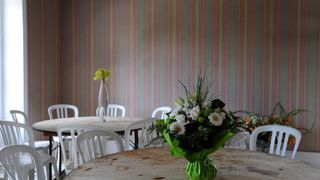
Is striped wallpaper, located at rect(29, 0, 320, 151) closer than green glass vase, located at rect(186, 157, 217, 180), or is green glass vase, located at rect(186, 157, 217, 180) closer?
green glass vase, located at rect(186, 157, 217, 180)

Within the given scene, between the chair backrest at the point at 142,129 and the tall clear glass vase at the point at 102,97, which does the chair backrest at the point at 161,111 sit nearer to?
the tall clear glass vase at the point at 102,97

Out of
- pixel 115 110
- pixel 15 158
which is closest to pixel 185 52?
pixel 115 110

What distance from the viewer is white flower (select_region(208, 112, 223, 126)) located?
4.77ft

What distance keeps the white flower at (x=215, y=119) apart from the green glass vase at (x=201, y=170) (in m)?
0.21

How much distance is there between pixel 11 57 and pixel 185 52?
7.31 feet

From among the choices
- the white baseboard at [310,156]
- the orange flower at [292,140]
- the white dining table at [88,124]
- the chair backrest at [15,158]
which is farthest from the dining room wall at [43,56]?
the white baseboard at [310,156]

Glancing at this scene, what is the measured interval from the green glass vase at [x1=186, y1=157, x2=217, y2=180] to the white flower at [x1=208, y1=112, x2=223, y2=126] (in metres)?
0.21

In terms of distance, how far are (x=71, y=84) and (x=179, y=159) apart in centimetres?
347

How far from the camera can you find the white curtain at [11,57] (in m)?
4.31

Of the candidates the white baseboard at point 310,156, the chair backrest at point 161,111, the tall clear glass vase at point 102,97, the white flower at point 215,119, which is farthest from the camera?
the chair backrest at point 161,111

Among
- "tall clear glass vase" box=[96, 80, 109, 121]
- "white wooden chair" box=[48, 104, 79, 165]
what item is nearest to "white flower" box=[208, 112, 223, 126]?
"tall clear glass vase" box=[96, 80, 109, 121]

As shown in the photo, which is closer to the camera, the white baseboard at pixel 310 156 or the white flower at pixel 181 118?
the white flower at pixel 181 118

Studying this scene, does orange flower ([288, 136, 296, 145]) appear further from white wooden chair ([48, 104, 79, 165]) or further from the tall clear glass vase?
white wooden chair ([48, 104, 79, 165])

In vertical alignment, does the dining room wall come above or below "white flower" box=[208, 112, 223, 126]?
above
